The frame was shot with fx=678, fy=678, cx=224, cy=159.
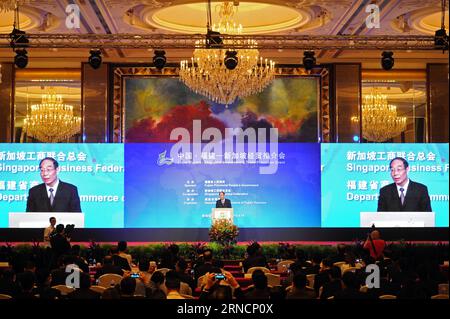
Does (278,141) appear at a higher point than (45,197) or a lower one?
higher

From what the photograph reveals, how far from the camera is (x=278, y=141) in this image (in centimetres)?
1484

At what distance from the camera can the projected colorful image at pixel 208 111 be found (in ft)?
48.6

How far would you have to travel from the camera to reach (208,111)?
1488 cm

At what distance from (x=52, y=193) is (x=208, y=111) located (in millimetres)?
3760

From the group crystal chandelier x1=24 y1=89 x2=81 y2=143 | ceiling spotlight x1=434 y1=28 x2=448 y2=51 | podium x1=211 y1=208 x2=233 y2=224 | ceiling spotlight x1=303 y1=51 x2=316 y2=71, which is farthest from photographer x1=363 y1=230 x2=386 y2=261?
crystal chandelier x1=24 y1=89 x2=81 y2=143

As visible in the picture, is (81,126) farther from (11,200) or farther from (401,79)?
(401,79)

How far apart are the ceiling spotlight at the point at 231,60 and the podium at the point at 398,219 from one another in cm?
496

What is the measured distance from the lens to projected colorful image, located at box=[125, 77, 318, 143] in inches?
584

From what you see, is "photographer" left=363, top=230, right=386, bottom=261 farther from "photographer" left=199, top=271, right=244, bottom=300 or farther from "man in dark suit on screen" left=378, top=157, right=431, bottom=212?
"man in dark suit on screen" left=378, top=157, right=431, bottom=212

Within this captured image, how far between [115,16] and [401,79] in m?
6.94

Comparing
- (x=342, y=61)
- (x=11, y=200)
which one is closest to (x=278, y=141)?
(x=342, y=61)

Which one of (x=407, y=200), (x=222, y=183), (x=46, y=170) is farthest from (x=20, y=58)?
(x=407, y=200)

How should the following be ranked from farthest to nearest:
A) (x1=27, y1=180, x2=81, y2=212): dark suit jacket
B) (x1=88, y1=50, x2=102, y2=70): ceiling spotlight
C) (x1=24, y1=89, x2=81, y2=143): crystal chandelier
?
(x1=24, y1=89, x2=81, y2=143): crystal chandelier < (x1=27, y1=180, x2=81, y2=212): dark suit jacket < (x1=88, y1=50, x2=102, y2=70): ceiling spotlight

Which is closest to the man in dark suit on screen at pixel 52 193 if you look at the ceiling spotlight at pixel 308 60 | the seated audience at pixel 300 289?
the ceiling spotlight at pixel 308 60
